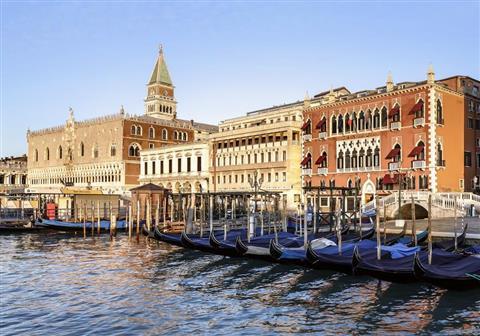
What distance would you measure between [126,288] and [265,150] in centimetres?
3277

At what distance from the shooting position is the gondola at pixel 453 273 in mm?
14086

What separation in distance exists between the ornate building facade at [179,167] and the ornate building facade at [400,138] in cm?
1380

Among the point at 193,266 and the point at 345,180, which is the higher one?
the point at 345,180

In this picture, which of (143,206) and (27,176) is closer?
(143,206)

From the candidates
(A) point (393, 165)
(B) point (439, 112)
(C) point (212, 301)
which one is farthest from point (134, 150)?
(C) point (212, 301)

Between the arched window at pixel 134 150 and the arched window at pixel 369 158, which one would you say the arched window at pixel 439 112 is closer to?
the arched window at pixel 369 158

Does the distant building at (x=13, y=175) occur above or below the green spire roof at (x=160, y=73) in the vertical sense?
below

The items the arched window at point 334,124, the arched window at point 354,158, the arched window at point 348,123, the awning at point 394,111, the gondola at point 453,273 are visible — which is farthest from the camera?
the arched window at point 334,124

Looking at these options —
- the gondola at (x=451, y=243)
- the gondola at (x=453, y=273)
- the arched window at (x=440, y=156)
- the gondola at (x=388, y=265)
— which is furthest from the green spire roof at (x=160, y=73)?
the gondola at (x=453, y=273)

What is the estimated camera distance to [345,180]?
3975 cm

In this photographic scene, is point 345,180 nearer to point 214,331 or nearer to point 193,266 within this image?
point 193,266

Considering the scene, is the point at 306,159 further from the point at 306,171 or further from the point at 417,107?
the point at 417,107

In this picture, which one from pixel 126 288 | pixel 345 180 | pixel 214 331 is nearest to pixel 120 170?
pixel 345 180

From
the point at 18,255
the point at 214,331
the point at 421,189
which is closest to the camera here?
the point at 214,331
